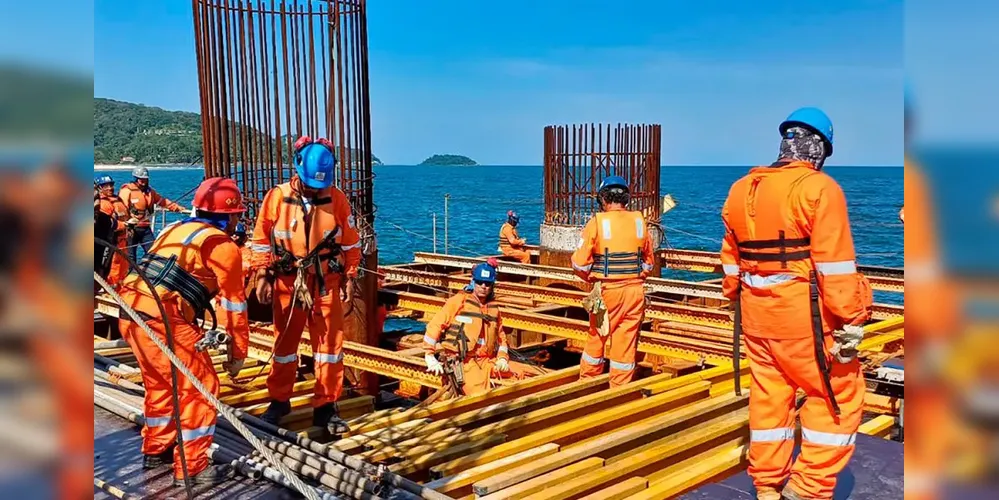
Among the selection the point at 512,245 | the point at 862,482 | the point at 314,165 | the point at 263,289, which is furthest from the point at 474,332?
the point at 512,245

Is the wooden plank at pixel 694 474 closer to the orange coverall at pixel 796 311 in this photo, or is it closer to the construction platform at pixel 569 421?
the construction platform at pixel 569 421

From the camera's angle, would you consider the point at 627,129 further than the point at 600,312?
Yes

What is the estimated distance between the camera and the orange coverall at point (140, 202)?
485 inches

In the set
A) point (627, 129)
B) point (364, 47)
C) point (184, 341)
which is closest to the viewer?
point (184, 341)

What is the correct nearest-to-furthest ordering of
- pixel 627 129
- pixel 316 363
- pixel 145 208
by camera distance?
pixel 316 363 < pixel 145 208 < pixel 627 129

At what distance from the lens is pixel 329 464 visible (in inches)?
181

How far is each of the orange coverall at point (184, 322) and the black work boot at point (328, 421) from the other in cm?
102

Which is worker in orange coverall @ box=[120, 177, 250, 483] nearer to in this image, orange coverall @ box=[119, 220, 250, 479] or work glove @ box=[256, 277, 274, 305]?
orange coverall @ box=[119, 220, 250, 479]

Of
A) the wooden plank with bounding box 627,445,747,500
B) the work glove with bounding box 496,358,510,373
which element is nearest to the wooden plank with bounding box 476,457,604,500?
the wooden plank with bounding box 627,445,747,500
